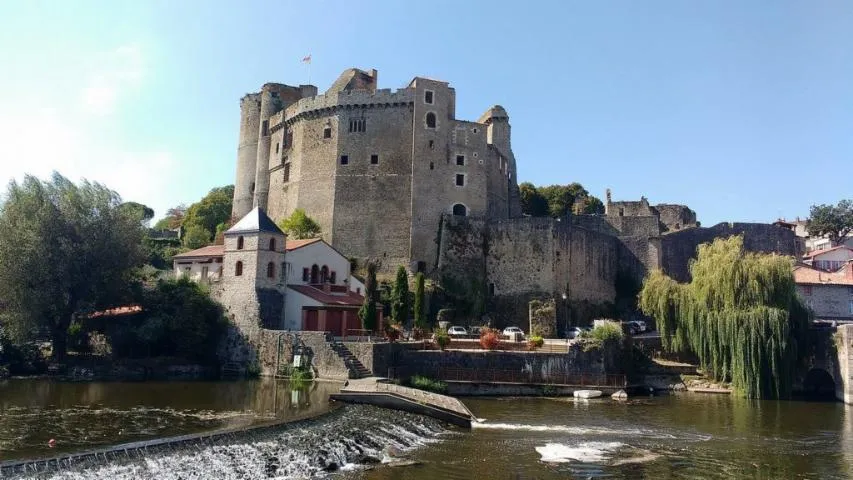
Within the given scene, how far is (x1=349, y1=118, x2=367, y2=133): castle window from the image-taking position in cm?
5338

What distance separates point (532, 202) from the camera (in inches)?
2896

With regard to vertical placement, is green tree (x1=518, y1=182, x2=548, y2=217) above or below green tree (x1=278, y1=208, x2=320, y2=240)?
above

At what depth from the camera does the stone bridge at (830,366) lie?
30.0 meters

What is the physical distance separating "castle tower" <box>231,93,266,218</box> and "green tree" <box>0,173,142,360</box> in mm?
24395

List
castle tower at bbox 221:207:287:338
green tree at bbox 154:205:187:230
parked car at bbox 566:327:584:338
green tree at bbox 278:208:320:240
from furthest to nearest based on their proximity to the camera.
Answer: green tree at bbox 154:205:187:230 → green tree at bbox 278:208:320:240 → parked car at bbox 566:327:584:338 → castle tower at bbox 221:207:287:338

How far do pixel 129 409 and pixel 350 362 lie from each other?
11.6 m

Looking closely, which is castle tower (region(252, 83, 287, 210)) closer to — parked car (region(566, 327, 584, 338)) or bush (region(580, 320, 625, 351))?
parked car (region(566, 327, 584, 338))

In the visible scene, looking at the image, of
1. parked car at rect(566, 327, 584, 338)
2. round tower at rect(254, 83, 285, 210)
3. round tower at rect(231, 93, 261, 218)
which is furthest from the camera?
round tower at rect(231, 93, 261, 218)

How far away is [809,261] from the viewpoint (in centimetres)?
5525

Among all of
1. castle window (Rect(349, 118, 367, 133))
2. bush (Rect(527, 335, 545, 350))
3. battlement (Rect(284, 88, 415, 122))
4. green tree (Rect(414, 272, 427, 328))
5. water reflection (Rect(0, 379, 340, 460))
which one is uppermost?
battlement (Rect(284, 88, 415, 122))

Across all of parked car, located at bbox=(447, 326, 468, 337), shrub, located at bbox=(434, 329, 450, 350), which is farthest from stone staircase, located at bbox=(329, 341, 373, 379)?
parked car, located at bbox=(447, 326, 468, 337)

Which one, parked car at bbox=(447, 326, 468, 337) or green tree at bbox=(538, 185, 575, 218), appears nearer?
parked car at bbox=(447, 326, 468, 337)

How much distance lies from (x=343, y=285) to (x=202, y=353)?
35.3 feet

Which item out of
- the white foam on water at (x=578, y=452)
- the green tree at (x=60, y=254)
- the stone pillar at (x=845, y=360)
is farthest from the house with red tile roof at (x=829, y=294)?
the green tree at (x=60, y=254)
